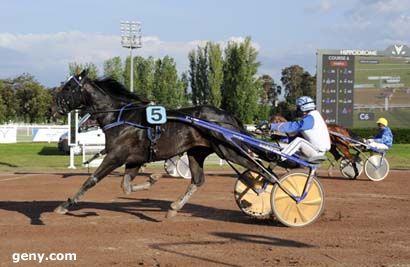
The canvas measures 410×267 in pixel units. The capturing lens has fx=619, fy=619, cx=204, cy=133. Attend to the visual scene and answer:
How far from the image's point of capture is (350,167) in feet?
54.9

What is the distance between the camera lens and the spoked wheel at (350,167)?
16.5 meters

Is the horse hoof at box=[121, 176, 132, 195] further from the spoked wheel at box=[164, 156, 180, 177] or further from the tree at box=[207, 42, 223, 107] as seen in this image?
the tree at box=[207, 42, 223, 107]

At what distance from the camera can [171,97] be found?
61844 millimetres

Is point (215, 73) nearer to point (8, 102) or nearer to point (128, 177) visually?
point (8, 102)

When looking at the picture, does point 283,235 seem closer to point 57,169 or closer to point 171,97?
point 57,169

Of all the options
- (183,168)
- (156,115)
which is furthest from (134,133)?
(183,168)

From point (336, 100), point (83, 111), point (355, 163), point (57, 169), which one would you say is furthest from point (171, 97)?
point (83, 111)

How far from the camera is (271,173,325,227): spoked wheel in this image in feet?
27.8

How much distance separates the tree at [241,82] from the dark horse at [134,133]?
167 ft

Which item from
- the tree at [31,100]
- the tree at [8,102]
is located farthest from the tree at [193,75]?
the tree at [8,102]

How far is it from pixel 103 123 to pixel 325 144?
10.6 feet
